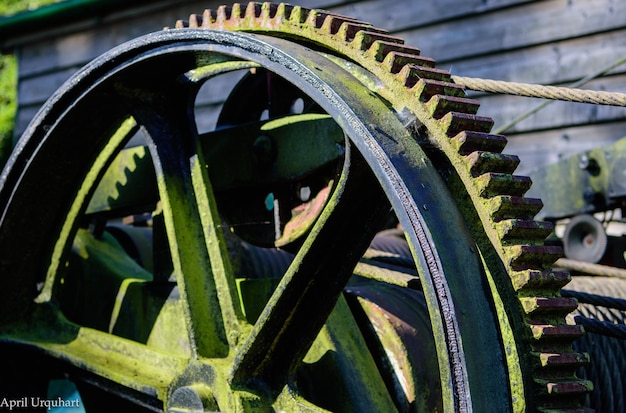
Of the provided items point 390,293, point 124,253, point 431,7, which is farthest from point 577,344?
point 431,7

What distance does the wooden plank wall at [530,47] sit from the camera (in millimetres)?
5441

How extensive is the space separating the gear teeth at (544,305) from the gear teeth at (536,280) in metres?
0.03

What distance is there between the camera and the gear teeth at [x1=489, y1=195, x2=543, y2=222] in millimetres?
1876

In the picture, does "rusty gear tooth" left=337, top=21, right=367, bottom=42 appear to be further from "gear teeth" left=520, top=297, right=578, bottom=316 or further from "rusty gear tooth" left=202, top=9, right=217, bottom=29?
"gear teeth" left=520, top=297, right=578, bottom=316

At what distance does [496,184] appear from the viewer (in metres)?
1.90

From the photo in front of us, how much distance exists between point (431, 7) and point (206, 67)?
385cm

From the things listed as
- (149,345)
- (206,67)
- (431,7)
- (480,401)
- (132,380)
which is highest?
(431,7)

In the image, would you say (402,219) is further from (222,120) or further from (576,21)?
(576,21)

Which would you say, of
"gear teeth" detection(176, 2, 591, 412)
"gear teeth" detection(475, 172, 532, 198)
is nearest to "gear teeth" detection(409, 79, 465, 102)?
"gear teeth" detection(176, 2, 591, 412)

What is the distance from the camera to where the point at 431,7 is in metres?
6.07

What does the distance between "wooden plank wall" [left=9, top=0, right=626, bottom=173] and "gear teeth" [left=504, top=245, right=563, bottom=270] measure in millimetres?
3676

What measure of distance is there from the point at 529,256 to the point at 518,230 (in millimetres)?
56

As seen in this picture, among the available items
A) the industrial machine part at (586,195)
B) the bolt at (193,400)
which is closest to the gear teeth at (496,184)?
the bolt at (193,400)

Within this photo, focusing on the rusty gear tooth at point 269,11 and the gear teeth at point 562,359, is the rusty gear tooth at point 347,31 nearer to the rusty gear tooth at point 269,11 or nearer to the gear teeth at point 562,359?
the rusty gear tooth at point 269,11
